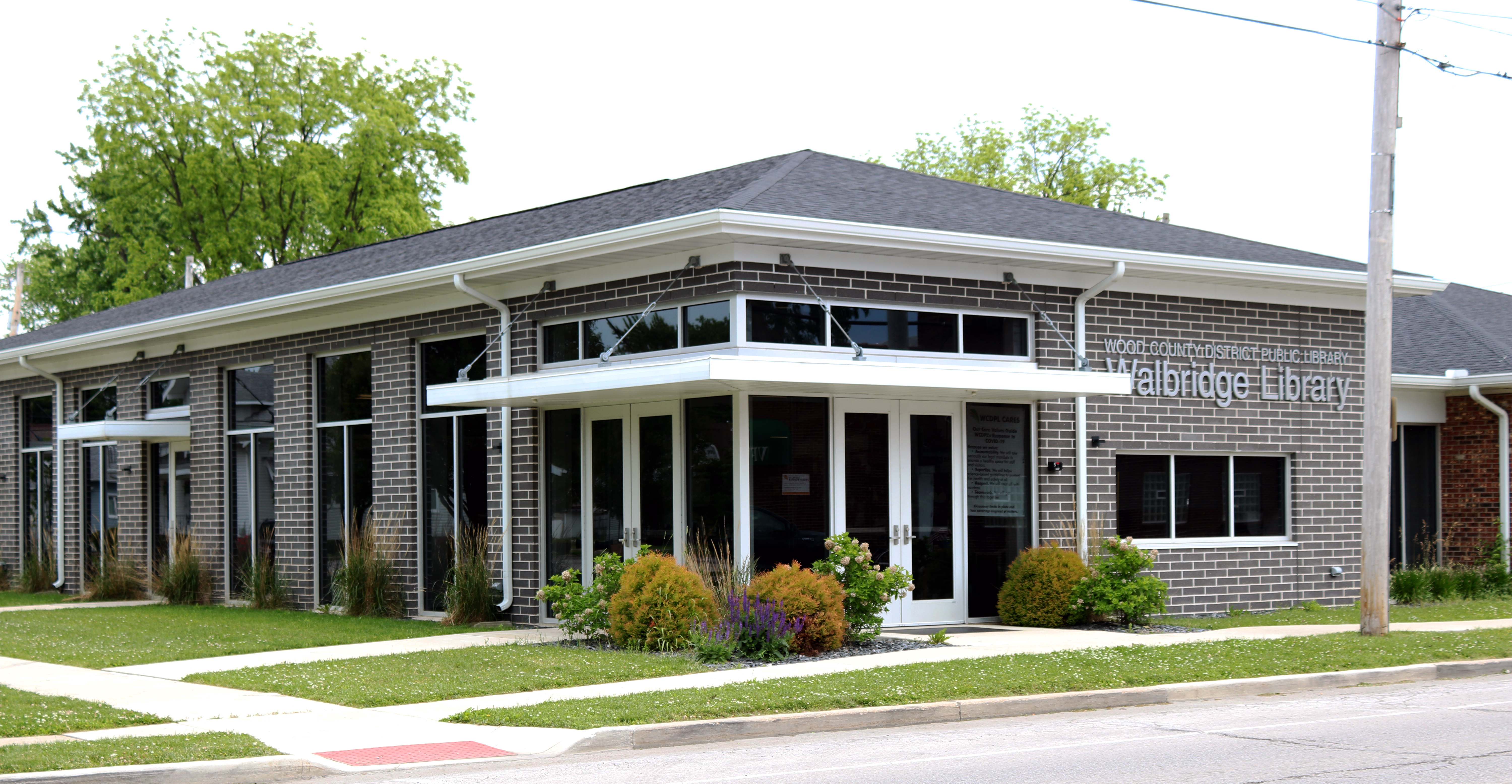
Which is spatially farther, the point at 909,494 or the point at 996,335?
the point at 996,335

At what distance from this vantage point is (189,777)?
342 inches

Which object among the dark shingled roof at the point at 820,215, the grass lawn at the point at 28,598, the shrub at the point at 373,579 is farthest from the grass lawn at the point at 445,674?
the grass lawn at the point at 28,598

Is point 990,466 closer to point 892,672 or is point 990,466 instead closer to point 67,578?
point 892,672

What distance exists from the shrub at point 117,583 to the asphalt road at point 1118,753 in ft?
54.2

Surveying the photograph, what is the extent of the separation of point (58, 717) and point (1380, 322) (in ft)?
41.3

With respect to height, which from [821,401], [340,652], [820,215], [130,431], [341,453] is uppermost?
[820,215]

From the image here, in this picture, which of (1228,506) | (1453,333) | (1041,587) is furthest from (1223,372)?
(1453,333)

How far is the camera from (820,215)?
15.5m

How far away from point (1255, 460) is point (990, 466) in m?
4.10

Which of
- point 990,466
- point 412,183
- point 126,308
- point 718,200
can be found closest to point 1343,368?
point 990,466

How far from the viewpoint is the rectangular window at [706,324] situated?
50.2ft

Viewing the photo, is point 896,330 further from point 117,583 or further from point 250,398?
point 117,583

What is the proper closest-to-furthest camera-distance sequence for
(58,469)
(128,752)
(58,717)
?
(128,752)
(58,717)
(58,469)

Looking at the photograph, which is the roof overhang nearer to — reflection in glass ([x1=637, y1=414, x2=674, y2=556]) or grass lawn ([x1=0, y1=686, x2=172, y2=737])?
reflection in glass ([x1=637, y1=414, x2=674, y2=556])
